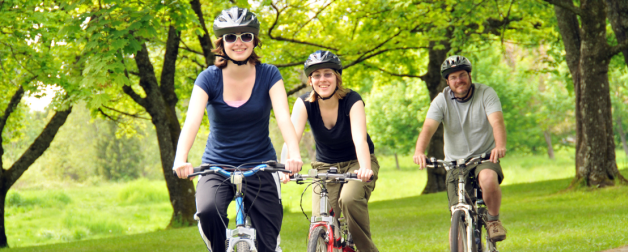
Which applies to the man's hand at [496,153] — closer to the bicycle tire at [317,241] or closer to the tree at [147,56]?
the bicycle tire at [317,241]

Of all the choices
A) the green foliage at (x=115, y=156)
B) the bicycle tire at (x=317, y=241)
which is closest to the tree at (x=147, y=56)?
the bicycle tire at (x=317, y=241)

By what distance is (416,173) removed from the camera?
48.2 meters

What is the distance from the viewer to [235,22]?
3.48 meters

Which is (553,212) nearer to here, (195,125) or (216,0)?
(216,0)

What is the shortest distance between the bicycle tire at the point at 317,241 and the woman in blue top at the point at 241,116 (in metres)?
0.60

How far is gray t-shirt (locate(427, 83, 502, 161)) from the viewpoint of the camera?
17.8 feet

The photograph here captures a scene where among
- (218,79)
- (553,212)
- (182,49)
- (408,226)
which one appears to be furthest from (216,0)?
(218,79)

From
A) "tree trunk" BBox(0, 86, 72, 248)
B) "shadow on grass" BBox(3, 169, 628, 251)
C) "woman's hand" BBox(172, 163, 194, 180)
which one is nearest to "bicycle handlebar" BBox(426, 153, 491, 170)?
"woman's hand" BBox(172, 163, 194, 180)

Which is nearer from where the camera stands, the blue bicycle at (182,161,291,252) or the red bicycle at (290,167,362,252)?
the blue bicycle at (182,161,291,252)

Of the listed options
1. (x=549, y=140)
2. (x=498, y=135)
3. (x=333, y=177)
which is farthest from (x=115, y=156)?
(x=333, y=177)

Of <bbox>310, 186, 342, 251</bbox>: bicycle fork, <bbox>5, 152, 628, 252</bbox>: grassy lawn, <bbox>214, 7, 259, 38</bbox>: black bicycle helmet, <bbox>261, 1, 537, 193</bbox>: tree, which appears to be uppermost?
<bbox>261, 1, 537, 193</bbox>: tree

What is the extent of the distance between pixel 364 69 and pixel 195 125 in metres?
16.4

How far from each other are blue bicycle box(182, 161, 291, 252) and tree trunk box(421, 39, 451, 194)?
15.5 m

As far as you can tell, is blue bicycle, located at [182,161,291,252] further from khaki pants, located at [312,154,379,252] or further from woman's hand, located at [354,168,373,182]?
khaki pants, located at [312,154,379,252]
